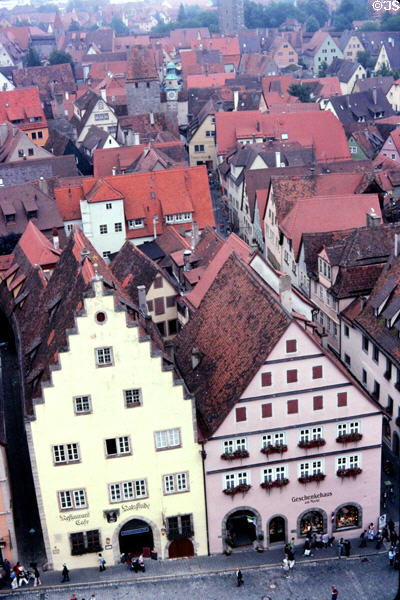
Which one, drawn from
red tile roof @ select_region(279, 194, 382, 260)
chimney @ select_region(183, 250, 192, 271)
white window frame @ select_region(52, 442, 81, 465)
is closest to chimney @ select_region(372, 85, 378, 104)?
red tile roof @ select_region(279, 194, 382, 260)

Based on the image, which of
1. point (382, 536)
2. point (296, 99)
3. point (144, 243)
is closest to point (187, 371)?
point (382, 536)

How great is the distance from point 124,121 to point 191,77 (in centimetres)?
6542

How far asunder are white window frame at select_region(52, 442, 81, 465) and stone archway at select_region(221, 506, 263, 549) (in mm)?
9858

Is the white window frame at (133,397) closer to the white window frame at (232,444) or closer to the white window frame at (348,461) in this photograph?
the white window frame at (232,444)

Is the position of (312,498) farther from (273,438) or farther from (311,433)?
(273,438)

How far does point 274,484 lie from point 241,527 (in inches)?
173

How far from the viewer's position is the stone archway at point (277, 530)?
48.7 meters

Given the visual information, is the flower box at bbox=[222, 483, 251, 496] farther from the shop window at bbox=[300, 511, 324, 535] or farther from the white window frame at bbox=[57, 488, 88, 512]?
the white window frame at bbox=[57, 488, 88, 512]

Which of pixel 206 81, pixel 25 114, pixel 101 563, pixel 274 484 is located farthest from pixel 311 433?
pixel 206 81

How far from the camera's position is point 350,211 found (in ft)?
246

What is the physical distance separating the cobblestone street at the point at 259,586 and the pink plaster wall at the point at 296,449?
2.81 meters

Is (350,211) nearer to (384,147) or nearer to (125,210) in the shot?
(125,210)

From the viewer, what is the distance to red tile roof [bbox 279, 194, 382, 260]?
74.9m

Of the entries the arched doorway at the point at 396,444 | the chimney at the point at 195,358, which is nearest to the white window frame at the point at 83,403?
the chimney at the point at 195,358
